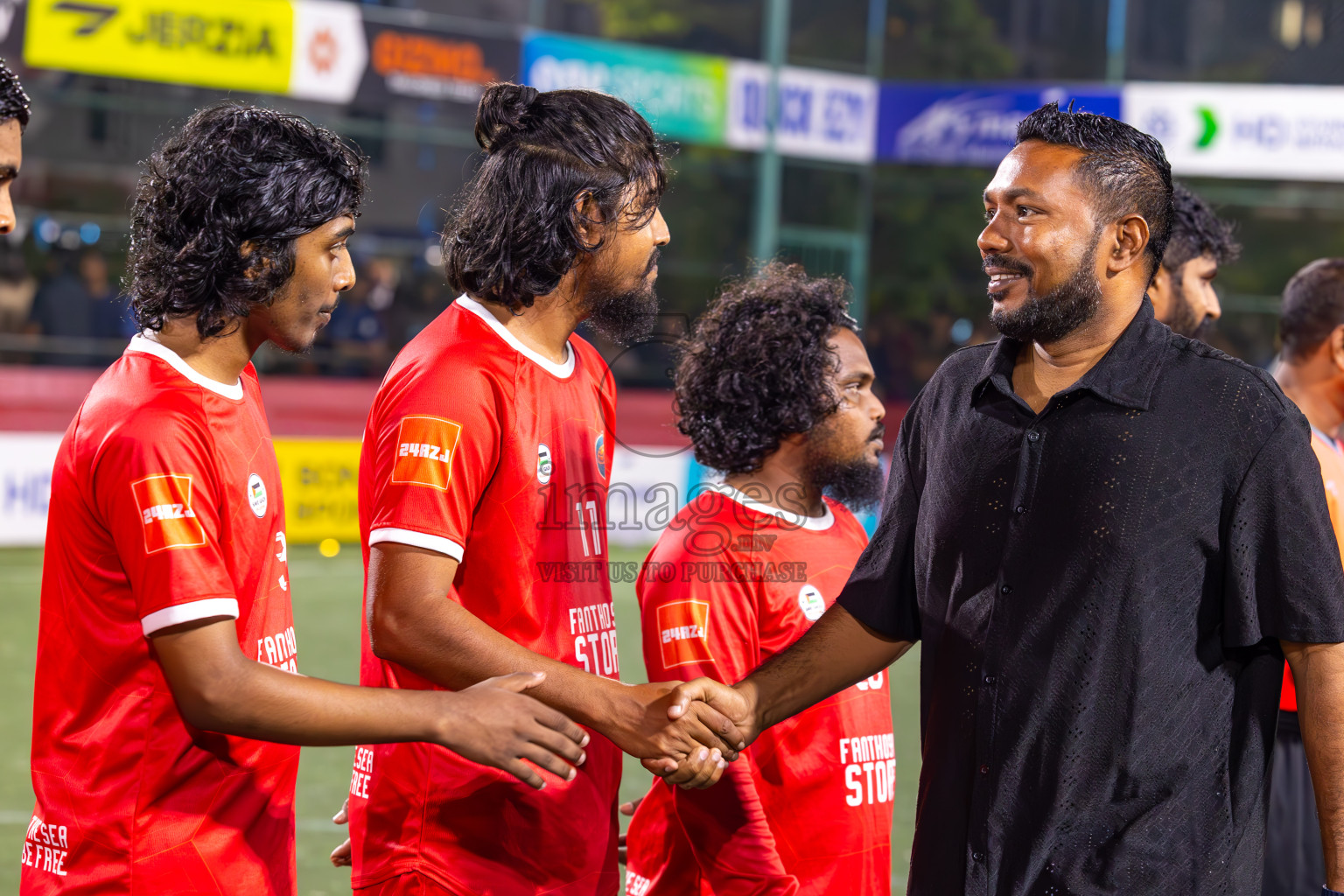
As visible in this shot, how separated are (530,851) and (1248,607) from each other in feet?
4.63

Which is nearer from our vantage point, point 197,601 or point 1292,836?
point 197,601

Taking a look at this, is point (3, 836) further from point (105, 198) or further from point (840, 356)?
point (105, 198)

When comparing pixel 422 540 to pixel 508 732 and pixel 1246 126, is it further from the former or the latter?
pixel 1246 126

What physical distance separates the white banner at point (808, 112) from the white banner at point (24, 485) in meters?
9.70

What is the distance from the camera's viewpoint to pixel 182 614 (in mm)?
2172

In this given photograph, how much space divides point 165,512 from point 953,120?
17.2m

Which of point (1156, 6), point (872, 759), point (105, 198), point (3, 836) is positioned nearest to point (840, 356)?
point (872, 759)

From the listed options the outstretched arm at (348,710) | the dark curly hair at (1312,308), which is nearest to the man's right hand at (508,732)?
the outstretched arm at (348,710)

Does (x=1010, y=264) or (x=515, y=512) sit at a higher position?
(x=1010, y=264)

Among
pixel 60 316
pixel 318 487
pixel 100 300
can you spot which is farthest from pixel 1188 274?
pixel 60 316

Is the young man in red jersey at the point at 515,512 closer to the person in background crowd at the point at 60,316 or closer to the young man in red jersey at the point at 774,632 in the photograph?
the young man in red jersey at the point at 774,632

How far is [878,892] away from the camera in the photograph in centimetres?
309

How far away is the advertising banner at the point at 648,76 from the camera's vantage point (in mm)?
15828

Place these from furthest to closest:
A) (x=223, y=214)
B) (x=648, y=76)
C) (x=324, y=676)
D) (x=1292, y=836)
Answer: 1. (x=648, y=76)
2. (x=324, y=676)
3. (x=1292, y=836)
4. (x=223, y=214)
